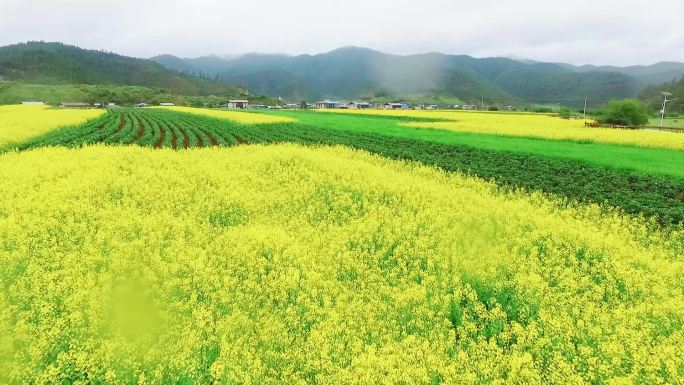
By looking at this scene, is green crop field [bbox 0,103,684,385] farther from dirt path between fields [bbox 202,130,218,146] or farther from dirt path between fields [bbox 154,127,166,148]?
dirt path between fields [bbox 202,130,218,146]

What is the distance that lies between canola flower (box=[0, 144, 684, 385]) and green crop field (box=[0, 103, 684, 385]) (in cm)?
5

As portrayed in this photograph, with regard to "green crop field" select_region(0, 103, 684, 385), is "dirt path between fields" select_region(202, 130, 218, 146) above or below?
above

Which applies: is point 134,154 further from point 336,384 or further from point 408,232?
point 336,384

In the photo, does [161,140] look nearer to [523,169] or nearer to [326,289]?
[523,169]

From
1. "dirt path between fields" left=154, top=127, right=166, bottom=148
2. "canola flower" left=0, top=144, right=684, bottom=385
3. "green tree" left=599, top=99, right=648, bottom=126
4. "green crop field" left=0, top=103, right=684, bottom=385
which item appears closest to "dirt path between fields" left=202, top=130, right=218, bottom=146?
"dirt path between fields" left=154, top=127, right=166, bottom=148

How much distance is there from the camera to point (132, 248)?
10.0m

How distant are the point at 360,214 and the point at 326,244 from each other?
9.77 feet

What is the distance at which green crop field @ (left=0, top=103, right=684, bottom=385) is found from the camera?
6.67m

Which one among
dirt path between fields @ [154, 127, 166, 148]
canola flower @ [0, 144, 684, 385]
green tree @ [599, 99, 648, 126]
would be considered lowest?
canola flower @ [0, 144, 684, 385]

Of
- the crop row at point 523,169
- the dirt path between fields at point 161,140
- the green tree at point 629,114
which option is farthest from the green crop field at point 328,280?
the green tree at point 629,114

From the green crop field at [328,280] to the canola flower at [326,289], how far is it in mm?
47

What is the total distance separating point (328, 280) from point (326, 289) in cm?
42

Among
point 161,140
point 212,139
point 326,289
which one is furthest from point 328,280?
point 161,140

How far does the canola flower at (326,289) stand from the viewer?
21.8ft
